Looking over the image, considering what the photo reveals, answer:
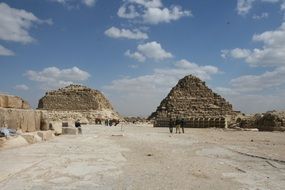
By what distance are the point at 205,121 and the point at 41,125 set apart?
35235mm

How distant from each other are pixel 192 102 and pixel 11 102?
120064mm

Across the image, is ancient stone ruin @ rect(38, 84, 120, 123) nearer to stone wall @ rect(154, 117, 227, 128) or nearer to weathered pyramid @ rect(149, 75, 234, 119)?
weathered pyramid @ rect(149, 75, 234, 119)

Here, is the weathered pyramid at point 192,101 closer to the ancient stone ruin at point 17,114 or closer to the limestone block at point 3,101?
the ancient stone ruin at point 17,114

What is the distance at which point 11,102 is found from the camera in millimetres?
12992

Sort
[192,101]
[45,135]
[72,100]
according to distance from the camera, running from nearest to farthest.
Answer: [45,135] → [72,100] → [192,101]

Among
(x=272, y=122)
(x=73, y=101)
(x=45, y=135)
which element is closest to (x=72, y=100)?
(x=73, y=101)

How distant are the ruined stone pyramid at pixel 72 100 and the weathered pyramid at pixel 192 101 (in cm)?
1843

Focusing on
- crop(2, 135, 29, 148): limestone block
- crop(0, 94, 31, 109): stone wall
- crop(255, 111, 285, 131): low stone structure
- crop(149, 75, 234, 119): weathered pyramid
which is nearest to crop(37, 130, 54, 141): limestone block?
crop(0, 94, 31, 109): stone wall

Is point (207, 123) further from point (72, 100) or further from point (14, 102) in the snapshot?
point (72, 100)

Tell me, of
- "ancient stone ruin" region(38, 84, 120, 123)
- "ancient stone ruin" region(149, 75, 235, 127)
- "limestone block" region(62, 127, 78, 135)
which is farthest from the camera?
"ancient stone ruin" region(149, 75, 235, 127)

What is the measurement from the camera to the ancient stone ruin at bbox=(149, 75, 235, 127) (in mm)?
118688

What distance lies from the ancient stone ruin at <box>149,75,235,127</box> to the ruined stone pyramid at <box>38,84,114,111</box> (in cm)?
1797

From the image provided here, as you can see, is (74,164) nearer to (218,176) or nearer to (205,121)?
(218,176)

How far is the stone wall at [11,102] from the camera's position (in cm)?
1262
